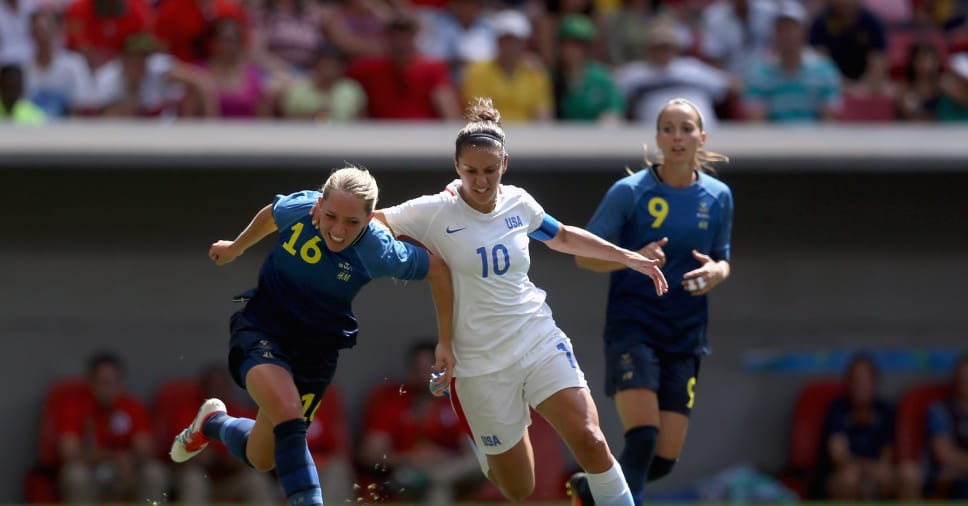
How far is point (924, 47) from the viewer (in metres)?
13.9

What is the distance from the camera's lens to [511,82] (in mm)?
12992

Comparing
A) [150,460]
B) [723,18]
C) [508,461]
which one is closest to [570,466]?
[150,460]

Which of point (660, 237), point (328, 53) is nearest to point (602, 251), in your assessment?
point (660, 237)

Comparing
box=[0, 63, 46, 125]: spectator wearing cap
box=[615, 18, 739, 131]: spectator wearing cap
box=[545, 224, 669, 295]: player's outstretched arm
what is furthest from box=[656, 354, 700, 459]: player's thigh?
box=[0, 63, 46, 125]: spectator wearing cap

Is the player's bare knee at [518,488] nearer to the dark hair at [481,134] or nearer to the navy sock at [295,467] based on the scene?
the navy sock at [295,467]

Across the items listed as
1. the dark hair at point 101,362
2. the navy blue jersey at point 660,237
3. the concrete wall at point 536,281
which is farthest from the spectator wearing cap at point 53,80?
the navy blue jersey at point 660,237

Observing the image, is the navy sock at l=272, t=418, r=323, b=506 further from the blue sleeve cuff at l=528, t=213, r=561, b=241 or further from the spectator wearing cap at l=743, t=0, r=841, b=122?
the spectator wearing cap at l=743, t=0, r=841, b=122

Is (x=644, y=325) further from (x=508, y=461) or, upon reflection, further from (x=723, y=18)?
(x=723, y=18)

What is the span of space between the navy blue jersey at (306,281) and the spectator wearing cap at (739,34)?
7.84 m

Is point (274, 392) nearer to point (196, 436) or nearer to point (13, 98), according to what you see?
point (196, 436)

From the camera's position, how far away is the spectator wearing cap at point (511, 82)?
12938mm

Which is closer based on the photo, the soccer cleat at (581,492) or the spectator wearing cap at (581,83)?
the soccer cleat at (581,492)

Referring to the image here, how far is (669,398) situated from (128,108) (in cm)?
651

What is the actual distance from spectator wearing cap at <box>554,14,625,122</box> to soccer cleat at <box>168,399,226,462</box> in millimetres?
5984
